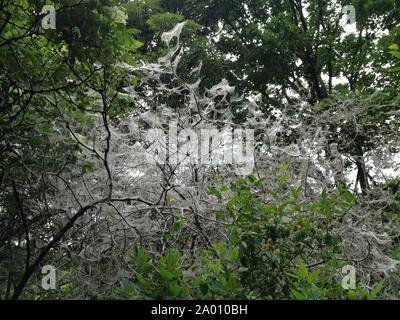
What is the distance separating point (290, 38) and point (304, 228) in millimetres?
7449

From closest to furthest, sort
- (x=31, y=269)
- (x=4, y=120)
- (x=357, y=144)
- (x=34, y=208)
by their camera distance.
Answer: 1. (x=31, y=269)
2. (x=4, y=120)
3. (x=34, y=208)
4. (x=357, y=144)

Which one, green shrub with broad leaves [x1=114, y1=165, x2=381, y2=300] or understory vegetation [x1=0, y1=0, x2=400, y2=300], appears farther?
understory vegetation [x1=0, y1=0, x2=400, y2=300]

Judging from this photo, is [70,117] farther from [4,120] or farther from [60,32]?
[60,32]

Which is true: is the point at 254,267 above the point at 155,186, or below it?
below

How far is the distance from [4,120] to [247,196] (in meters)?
2.12

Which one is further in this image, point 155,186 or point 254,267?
point 155,186

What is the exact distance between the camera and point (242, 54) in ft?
35.0

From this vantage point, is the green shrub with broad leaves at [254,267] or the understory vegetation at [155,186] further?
the understory vegetation at [155,186]

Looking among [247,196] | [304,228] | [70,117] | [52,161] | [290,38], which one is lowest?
[304,228]

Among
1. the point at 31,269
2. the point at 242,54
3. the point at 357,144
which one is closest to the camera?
the point at 31,269

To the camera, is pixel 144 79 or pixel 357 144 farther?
pixel 357 144

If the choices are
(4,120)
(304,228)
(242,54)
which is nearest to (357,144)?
(242,54)

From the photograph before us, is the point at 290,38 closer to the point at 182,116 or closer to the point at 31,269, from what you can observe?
the point at 182,116

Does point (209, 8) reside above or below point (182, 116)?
above
